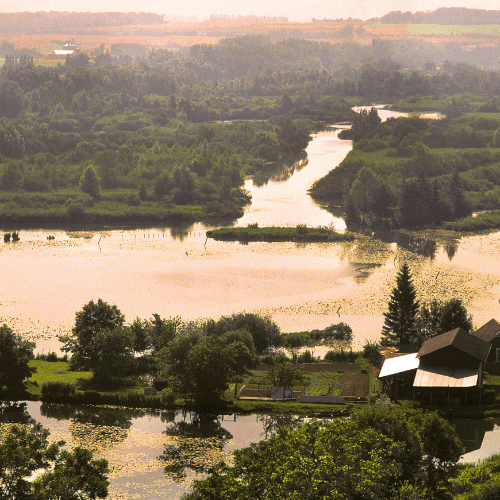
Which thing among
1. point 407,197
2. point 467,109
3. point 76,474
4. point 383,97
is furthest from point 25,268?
point 383,97

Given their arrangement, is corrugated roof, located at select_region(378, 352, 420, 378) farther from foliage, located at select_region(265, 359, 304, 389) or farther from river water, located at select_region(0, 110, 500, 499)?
river water, located at select_region(0, 110, 500, 499)

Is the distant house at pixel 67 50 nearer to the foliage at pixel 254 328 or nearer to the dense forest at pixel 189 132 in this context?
the dense forest at pixel 189 132

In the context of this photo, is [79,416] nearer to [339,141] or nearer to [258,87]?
[339,141]

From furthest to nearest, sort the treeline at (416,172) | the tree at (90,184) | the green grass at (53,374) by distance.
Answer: the tree at (90,184)
the treeline at (416,172)
the green grass at (53,374)

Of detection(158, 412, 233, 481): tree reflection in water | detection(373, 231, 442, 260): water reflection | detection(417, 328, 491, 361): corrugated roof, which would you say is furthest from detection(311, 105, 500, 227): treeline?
detection(158, 412, 233, 481): tree reflection in water

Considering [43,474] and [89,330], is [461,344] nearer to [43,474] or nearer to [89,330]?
[89,330]

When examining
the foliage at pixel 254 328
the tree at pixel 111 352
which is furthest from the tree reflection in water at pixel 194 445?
the foliage at pixel 254 328
